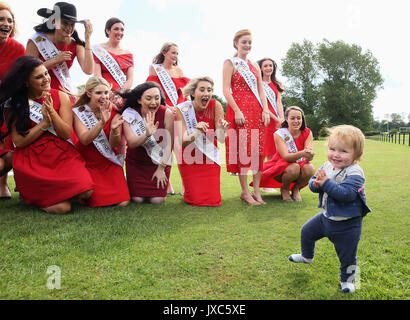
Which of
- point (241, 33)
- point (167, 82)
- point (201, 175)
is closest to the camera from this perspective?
point (201, 175)

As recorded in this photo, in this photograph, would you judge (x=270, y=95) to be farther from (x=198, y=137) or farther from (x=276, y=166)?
(x=198, y=137)

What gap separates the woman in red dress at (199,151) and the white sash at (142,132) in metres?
0.32

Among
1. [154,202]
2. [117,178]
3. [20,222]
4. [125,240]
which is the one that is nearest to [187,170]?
[154,202]

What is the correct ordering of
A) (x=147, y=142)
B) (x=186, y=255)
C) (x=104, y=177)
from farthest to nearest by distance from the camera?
1. (x=147, y=142)
2. (x=104, y=177)
3. (x=186, y=255)

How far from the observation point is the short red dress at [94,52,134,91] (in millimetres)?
4668

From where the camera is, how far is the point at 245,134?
14.3 feet

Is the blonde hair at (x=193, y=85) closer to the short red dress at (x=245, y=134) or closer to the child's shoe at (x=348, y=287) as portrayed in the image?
the short red dress at (x=245, y=134)

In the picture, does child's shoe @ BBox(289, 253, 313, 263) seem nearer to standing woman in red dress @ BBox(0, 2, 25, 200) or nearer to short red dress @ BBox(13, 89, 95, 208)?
short red dress @ BBox(13, 89, 95, 208)

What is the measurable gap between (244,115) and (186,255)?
2.56 m

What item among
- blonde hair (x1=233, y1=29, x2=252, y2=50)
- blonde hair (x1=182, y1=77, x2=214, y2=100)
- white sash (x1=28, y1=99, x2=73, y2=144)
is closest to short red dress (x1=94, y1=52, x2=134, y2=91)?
blonde hair (x1=182, y1=77, x2=214, y2=100)

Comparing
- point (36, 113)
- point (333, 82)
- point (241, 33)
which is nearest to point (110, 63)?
point (36, 113)

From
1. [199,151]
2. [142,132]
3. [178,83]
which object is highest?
[178,83]

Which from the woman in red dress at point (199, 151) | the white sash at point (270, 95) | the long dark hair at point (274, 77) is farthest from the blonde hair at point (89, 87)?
the long dark hair at point (274, 77)

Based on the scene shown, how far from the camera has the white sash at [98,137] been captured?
374 centimetres
